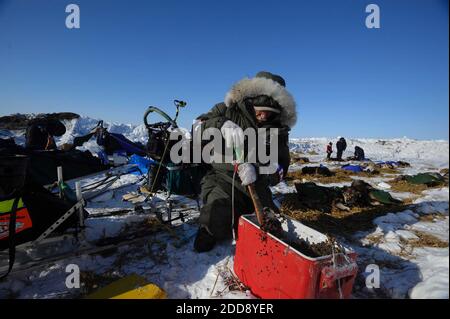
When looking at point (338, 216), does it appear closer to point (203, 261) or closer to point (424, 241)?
point (424, 241)

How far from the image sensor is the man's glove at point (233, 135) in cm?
265

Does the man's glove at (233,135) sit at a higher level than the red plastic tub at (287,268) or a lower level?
higher

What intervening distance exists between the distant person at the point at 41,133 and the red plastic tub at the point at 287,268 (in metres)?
6.51

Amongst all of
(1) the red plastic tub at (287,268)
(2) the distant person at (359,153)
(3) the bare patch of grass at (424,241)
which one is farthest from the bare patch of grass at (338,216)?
(2) the distant person at (359,153)

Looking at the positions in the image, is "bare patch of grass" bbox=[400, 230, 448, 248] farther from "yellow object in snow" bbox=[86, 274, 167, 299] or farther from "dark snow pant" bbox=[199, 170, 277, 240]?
"yellow object in snow" bbox=[86, 274, 167, 299]

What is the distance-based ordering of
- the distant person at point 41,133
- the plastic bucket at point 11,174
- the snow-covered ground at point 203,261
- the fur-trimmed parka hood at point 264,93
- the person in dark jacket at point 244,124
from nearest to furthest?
1. the snow-covered ground at point 203,261
2. the plastic bucket at point 11,174
3. the person in dark jacket at point 244,124
4. the fur-trimmed parka hood at point 264,93
5. the distant person at point 41,133

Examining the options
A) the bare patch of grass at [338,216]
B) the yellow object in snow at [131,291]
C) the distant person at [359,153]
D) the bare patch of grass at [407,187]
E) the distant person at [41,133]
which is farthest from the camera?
the distant person at [359,153]

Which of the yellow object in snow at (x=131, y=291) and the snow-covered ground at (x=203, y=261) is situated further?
the snow-covered ground at (x=203, y=261)

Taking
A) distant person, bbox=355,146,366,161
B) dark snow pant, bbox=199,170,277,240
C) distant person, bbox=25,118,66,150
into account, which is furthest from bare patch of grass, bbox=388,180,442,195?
distant person, bbox=355,146,366,161

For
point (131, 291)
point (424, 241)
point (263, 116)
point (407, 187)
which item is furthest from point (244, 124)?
point (407, 187)

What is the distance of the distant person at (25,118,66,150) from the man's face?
19.7 feet

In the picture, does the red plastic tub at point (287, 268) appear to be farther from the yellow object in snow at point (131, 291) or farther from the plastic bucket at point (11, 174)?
the plastic bucket at point (11, 174)
